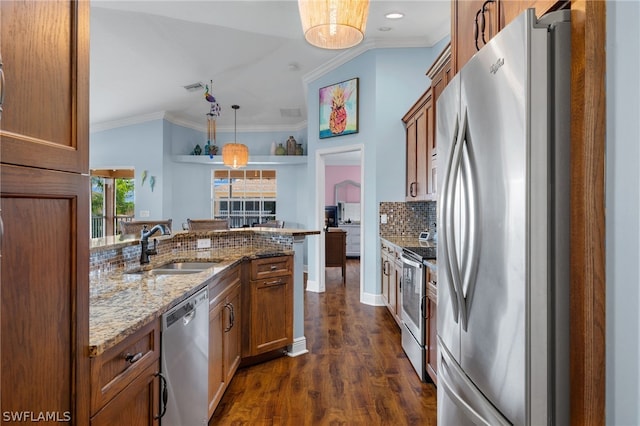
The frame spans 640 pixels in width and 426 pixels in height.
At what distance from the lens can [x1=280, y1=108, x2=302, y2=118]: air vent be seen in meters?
7.26

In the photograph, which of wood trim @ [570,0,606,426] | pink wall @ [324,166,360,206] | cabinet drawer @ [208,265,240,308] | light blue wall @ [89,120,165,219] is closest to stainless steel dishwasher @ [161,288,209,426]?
cabinet drawer @ [208,265,240,308]

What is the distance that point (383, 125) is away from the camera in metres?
4.72

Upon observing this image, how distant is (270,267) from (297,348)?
0.78 m

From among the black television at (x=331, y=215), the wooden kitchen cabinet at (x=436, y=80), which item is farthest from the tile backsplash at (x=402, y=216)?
the black television at (x=331, y=215)

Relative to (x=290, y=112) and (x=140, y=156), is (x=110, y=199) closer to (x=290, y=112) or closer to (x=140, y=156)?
(x=140, y=156)

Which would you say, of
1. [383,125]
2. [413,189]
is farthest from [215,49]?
[413,189]

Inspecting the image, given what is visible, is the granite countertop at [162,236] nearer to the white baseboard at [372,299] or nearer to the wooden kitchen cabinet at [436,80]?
the wooden kitchen cabinet at [436,80]

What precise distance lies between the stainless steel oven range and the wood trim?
160 cm

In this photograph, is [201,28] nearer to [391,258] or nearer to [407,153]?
[407,153]

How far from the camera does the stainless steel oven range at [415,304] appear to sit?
2.59 metres

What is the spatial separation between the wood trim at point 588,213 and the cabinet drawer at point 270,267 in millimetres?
2232

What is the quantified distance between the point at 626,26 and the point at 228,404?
8.38 feet

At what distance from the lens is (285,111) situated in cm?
736

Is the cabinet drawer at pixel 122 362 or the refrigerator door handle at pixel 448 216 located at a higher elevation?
the refrigerator door handle at pixel 448 216
